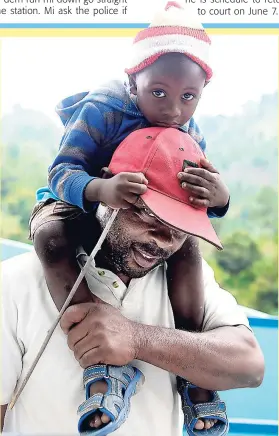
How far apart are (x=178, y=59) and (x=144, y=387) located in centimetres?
39

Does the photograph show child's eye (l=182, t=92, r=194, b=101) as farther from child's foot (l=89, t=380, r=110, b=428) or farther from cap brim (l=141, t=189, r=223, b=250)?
child's foot (l=89, t=380, r=110, b=428)

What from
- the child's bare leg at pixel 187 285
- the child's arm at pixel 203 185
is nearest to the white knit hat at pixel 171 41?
the child's arm at pixel 203 185

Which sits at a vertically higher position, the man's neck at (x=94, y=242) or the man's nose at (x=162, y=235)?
the man's nose at (x=162, y=235)

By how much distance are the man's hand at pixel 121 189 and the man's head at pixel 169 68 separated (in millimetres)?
84

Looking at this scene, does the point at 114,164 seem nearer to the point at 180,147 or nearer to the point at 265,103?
the point at 180,147

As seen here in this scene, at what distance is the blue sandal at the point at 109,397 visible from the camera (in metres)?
Result: 0.63

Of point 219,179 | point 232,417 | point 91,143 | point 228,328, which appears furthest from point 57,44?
point 232,417

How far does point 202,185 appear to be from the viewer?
0.65 m

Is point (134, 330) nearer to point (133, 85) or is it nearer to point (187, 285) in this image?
point (187, 285)

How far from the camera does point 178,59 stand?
2.09ft

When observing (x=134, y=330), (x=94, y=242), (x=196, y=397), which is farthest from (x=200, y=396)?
(x=94, y=242)

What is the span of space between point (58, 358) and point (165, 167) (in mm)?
271

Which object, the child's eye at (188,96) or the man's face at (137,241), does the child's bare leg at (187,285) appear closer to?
the man's face at (137,241)

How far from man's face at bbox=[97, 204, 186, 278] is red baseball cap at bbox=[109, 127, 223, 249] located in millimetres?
32
